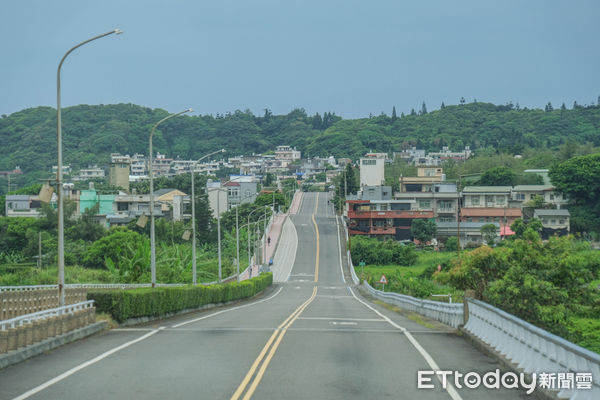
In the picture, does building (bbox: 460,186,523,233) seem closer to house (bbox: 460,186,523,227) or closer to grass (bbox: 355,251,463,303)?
house (bbox: 460,186,523,227)

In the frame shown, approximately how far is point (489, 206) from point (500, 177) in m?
18.7

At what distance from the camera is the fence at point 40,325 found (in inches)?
609

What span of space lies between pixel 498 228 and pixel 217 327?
299 ft

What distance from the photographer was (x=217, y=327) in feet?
76.3

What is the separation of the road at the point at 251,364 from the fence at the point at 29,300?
10.1m

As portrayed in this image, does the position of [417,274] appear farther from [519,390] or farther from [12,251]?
[519,390]

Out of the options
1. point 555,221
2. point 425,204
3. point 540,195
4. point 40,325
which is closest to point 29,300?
point 40,325

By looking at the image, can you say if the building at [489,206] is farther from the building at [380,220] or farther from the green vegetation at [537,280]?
the green vegetation at [537,280]

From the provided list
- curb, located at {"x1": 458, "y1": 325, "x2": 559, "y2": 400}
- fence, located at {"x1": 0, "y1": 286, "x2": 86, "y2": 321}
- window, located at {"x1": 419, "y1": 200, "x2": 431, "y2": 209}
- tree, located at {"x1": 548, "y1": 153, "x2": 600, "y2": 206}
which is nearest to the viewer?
curb, located at {"x1": 458, "y1": 325, "x2": 559, "y2": 400}

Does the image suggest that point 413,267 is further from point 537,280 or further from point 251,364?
point 251,364

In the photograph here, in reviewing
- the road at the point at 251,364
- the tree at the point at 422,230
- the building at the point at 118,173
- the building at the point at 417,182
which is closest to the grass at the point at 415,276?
the tree at the point at 422,230

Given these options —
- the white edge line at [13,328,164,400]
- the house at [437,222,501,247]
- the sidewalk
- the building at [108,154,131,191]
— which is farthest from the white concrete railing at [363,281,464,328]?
the building at [108,154,131,191]

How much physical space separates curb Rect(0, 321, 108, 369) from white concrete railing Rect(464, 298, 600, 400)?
31.6 feet

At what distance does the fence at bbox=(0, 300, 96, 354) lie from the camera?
1548 centimetres
